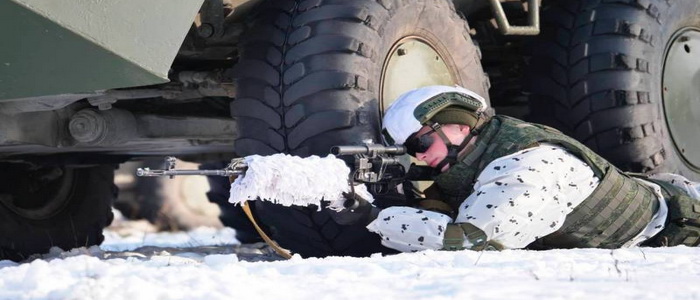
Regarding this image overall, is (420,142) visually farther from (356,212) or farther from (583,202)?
(583,202)

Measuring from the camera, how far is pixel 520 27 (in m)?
5.68

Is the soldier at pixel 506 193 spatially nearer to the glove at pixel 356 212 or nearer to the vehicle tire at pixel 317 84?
the glove at pixel 356 212

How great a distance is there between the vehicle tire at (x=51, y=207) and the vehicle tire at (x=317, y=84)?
2.13 m

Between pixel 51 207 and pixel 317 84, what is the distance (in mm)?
2834

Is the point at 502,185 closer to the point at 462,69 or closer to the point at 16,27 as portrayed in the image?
the point at 462,69

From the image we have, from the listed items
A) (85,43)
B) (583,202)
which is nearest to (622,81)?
(583,202)

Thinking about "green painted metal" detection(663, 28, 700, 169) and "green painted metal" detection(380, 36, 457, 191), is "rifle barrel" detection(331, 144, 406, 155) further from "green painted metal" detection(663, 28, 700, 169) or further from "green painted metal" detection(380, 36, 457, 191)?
"green painted metal" detection(663, 28, 700, 169)

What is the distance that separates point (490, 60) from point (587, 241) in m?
2.39

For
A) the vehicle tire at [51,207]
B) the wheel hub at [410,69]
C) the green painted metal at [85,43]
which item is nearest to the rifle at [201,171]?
the green painted metal at [85,43]

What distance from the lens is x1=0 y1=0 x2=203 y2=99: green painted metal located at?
11.8ft

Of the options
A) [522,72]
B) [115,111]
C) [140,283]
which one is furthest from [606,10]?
[140,283]

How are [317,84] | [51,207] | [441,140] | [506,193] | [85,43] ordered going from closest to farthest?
1. [85,43]
2. [506,193]
3. [441,140]
4. [317,84]
5. [51,207]

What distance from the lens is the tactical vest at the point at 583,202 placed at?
4242 millimetres

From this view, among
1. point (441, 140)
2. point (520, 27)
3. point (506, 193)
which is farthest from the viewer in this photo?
point (520, 27)
